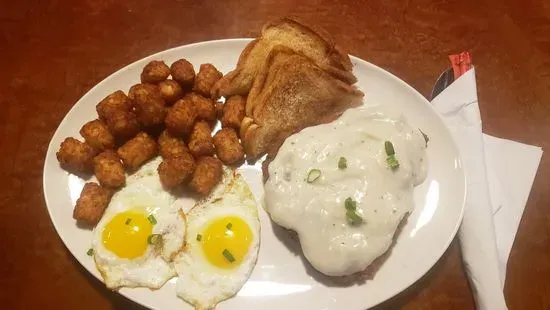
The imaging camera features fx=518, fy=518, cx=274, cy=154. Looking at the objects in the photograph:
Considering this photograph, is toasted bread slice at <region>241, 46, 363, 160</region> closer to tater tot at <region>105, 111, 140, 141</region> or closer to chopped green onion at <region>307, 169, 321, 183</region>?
chopped green onion at <region>307, 169, 321, 183</region>

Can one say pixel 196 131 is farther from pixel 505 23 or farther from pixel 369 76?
pixel 505 23

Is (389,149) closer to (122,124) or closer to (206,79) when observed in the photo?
(206,79)

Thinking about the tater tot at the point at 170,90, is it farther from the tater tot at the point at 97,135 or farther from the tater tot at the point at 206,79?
the tater tot at the point at 97,135

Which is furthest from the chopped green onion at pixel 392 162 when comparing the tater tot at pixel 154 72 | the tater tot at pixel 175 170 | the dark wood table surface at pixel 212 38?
the tater tot at pixel 154 72

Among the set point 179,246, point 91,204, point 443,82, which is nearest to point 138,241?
point 179,246

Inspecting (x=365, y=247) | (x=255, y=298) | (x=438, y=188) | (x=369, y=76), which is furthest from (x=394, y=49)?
(x=255, y=298)

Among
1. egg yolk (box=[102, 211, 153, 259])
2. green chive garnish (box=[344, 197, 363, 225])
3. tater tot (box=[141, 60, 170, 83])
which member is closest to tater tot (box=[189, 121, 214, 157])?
tater tot (box=[141, 60, 170, 83])
